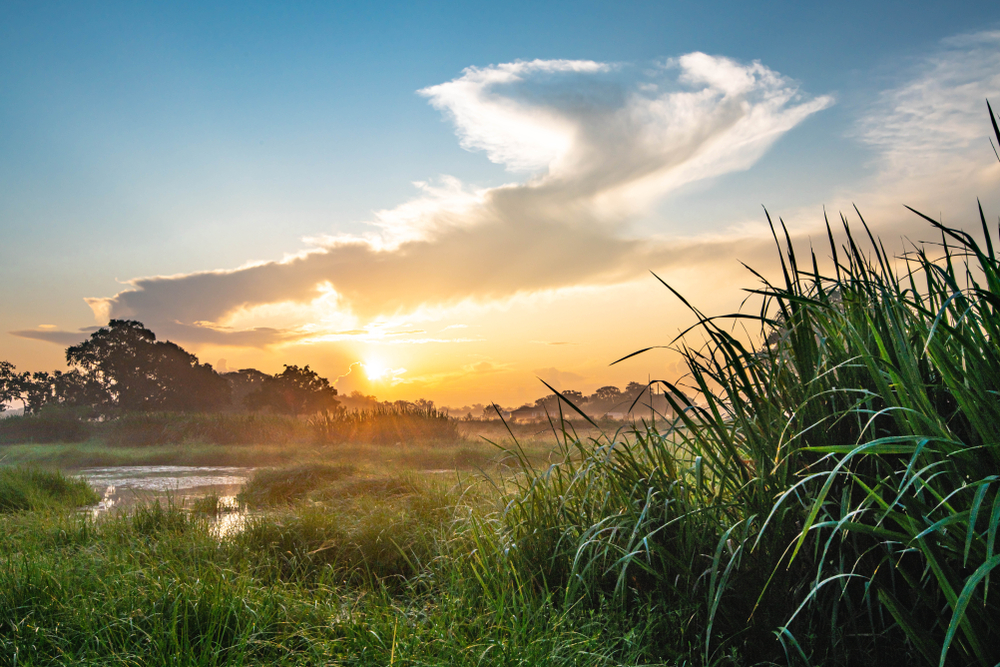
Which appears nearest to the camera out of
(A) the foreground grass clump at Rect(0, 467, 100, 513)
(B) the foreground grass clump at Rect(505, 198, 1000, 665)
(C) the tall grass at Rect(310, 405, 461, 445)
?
(B) the foreground grass clump at Rect(505, 198, 1000, 665)

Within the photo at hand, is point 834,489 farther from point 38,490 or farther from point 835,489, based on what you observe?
point 38,490

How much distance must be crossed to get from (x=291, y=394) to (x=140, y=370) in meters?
5.55

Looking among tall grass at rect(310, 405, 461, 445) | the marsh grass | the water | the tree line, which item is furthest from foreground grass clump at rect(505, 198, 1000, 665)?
the tree line

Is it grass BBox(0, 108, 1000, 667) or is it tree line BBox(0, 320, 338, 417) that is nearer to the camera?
grass BBox(0, 108, 1000, 667)

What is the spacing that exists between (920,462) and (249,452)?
12025 millimetres

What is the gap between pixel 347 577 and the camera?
3787mm

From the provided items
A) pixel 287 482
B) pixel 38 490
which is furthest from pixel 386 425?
pixel 38 490

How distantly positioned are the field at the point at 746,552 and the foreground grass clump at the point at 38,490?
3567mm

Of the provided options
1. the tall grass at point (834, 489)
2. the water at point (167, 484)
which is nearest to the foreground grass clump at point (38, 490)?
the water at point (167, 484)

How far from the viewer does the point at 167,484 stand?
8227 mm

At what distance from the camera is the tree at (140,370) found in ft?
65.2

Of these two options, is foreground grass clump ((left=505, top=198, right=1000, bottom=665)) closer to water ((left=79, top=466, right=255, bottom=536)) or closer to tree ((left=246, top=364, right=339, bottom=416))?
water ((left=79, top=466, right=255, bottom=536))

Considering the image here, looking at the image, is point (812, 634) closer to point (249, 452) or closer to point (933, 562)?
point (933, 562)

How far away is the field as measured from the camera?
1.60 metres
